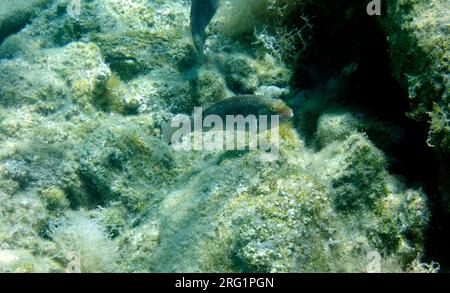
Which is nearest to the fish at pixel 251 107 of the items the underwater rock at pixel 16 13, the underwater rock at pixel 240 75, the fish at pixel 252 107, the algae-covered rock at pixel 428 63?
the fish at pixel 252 107

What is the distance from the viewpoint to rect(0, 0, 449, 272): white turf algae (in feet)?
8.17

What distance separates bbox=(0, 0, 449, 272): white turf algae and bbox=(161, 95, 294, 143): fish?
0.24 m

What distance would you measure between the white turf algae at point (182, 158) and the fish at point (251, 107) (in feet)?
0.77

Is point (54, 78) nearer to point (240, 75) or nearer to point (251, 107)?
point (240, 75)

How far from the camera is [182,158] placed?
354 centimetres

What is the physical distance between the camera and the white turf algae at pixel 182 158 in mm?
2490

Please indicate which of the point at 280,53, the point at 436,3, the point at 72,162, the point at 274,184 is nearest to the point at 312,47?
the point at 280,53

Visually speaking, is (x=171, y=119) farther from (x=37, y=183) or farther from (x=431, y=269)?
(x=431, y=269)

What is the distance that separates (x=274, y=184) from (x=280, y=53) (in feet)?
7.16

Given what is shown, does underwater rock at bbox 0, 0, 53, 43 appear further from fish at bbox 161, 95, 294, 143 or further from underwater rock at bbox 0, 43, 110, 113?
fish at bbox 161, 95, 294, 143

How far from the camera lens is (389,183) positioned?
2736 mm

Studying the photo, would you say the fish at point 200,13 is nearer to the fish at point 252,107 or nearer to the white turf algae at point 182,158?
the white turf algae at point 182,158

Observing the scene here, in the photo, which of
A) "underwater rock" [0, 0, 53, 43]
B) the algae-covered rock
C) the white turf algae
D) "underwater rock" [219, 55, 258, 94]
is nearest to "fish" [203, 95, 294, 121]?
the white turf algae

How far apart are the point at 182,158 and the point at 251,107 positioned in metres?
0.91
